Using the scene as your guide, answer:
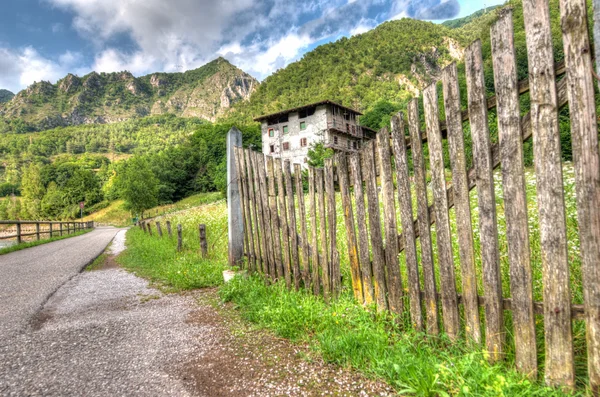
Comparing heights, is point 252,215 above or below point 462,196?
below

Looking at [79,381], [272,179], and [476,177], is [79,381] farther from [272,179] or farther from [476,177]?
[476,177]

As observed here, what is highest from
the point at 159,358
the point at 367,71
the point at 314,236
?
the point at 367,71

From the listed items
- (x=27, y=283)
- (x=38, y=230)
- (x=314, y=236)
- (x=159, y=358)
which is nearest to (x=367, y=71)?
(x=38, y=230)

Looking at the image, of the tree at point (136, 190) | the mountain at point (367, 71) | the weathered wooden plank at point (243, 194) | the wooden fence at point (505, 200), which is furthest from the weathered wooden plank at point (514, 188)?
the mountain at point (367, 71)

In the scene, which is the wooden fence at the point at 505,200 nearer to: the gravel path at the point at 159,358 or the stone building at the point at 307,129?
the gravel path at the point at 159,358

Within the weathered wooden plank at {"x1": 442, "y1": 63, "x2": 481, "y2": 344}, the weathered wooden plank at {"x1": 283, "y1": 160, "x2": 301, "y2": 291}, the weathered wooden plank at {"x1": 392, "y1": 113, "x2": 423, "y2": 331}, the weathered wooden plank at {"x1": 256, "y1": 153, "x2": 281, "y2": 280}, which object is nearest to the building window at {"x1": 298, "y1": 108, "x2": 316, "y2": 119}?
the weathered wooden plank at {"x1": 256, "y1": 153, "x2": 281, "y2": 280}

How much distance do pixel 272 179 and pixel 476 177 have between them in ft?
9.62

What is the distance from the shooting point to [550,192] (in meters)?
1.96

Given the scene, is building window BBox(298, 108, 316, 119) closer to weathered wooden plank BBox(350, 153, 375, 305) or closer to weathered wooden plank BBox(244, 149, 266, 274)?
weathered wooden plank BBox(244, 149, 266, 274)

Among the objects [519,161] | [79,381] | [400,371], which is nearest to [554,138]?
[519,161]

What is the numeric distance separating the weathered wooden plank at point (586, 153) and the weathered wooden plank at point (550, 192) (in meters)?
0.08

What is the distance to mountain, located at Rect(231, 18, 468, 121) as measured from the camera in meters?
91.4

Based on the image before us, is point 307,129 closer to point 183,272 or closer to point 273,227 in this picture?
point 183,272

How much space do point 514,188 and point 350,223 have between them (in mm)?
1665
